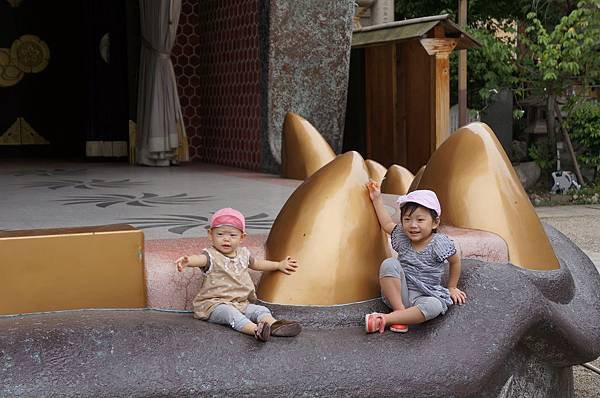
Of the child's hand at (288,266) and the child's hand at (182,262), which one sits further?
the child's hand at (288,266)

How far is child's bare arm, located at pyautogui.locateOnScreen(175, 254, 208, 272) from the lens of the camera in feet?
6.77

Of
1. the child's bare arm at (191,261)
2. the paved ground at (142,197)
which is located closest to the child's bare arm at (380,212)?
the paved ground at (142,197)

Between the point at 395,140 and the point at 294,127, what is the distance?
2079mm

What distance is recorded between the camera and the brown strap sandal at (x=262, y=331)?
Result: 6.65 ft

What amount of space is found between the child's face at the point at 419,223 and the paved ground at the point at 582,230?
1.47 m

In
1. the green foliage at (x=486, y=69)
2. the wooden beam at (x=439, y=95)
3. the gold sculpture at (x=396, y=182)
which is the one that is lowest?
the gold sculpture at (x=396, y=182)

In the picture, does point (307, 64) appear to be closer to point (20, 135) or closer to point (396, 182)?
point (396, 182)

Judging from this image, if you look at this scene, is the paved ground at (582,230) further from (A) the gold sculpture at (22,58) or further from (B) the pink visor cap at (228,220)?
(A) the gold sculpture at (22,58)

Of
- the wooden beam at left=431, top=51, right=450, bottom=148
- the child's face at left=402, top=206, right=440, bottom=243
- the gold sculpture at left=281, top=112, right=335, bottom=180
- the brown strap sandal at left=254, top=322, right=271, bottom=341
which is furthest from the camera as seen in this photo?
the wooden beam at left=431, top=51, right=450, bottom=148

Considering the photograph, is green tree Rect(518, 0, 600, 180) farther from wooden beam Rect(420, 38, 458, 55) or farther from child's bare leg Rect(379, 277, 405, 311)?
A: child's bare leg Rect(379, 277, 405, 311)

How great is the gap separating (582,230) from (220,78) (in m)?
3.59

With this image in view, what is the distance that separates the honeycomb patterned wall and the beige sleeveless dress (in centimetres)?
356

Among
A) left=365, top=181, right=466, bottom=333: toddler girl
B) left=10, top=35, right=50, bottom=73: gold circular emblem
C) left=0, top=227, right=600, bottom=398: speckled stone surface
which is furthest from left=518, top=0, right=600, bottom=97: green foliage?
left=365, top=181, right=466, bottom=333: toddler girl

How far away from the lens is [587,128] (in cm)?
1055
